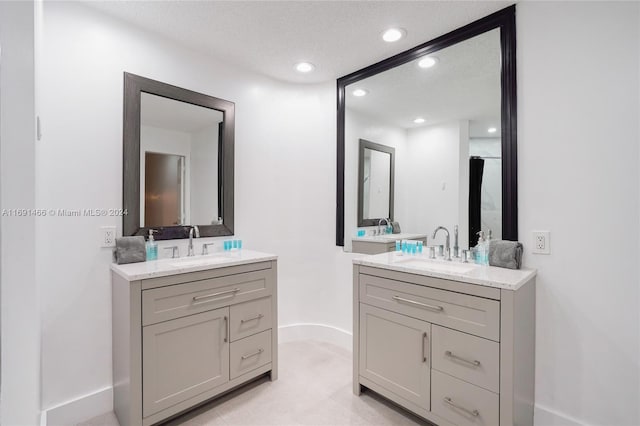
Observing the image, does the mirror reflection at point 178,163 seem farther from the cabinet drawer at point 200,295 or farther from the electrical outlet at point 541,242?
the electrical outlet at point 541,242

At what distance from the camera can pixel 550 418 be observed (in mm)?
1627

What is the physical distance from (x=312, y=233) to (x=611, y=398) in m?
2.15

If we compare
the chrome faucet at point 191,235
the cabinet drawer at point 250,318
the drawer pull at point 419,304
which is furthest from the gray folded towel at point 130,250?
the drawer pull at point 419,304

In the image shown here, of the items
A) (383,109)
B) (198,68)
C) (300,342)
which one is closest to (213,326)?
(300,342)

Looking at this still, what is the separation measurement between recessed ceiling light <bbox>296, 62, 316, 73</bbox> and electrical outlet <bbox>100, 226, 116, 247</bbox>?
1798 mm

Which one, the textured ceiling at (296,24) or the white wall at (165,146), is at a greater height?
the textured ceiling at (296,24)

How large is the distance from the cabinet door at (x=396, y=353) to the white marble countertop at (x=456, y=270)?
0.28 metres

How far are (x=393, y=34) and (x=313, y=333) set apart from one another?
8.24 ft

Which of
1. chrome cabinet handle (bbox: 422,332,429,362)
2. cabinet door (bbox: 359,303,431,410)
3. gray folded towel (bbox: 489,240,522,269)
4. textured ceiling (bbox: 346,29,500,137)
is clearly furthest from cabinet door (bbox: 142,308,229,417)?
textured ceiling (bbox: 346,29,500,137)

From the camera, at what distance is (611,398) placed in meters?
1.49

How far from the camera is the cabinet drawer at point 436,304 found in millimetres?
1442

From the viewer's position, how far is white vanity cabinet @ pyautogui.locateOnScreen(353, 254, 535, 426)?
1408 mm

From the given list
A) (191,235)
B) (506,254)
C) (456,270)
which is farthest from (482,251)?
(191,235)

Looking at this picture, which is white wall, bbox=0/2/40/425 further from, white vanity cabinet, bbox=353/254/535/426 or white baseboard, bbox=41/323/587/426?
white vanity cabinet, bbox=353/254/535/426
